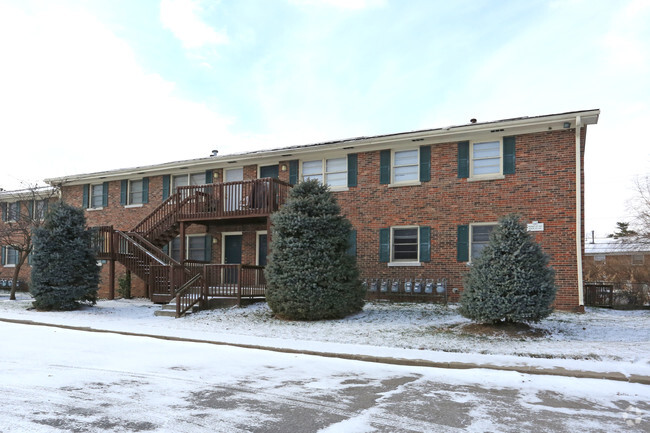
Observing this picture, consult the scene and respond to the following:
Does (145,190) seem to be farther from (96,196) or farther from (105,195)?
(96,196)

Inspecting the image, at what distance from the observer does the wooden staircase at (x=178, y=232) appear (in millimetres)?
16594

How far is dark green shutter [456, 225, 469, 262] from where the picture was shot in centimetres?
1739

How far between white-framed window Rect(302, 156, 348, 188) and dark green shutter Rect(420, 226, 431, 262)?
11.7 ft

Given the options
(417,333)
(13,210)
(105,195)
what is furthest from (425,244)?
(13,210)

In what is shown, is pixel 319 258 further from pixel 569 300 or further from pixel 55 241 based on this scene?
pixel 55 241

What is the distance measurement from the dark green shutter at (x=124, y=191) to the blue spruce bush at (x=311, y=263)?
12.4m

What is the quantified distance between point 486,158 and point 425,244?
3.49 metres

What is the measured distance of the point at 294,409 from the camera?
19.1ft

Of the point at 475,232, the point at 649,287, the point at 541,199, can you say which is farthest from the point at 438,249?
the point at 649,287

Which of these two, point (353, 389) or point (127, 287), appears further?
point (127, 287)

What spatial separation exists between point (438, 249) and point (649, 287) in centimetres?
819

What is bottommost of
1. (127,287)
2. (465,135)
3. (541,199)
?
(127,287)

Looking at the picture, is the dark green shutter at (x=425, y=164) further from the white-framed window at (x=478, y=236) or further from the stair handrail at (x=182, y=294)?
the stair handrail at (x=182, y=294)

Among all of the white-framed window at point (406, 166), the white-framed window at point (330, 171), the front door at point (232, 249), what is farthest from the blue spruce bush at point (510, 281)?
the front door at point (232, 249)
